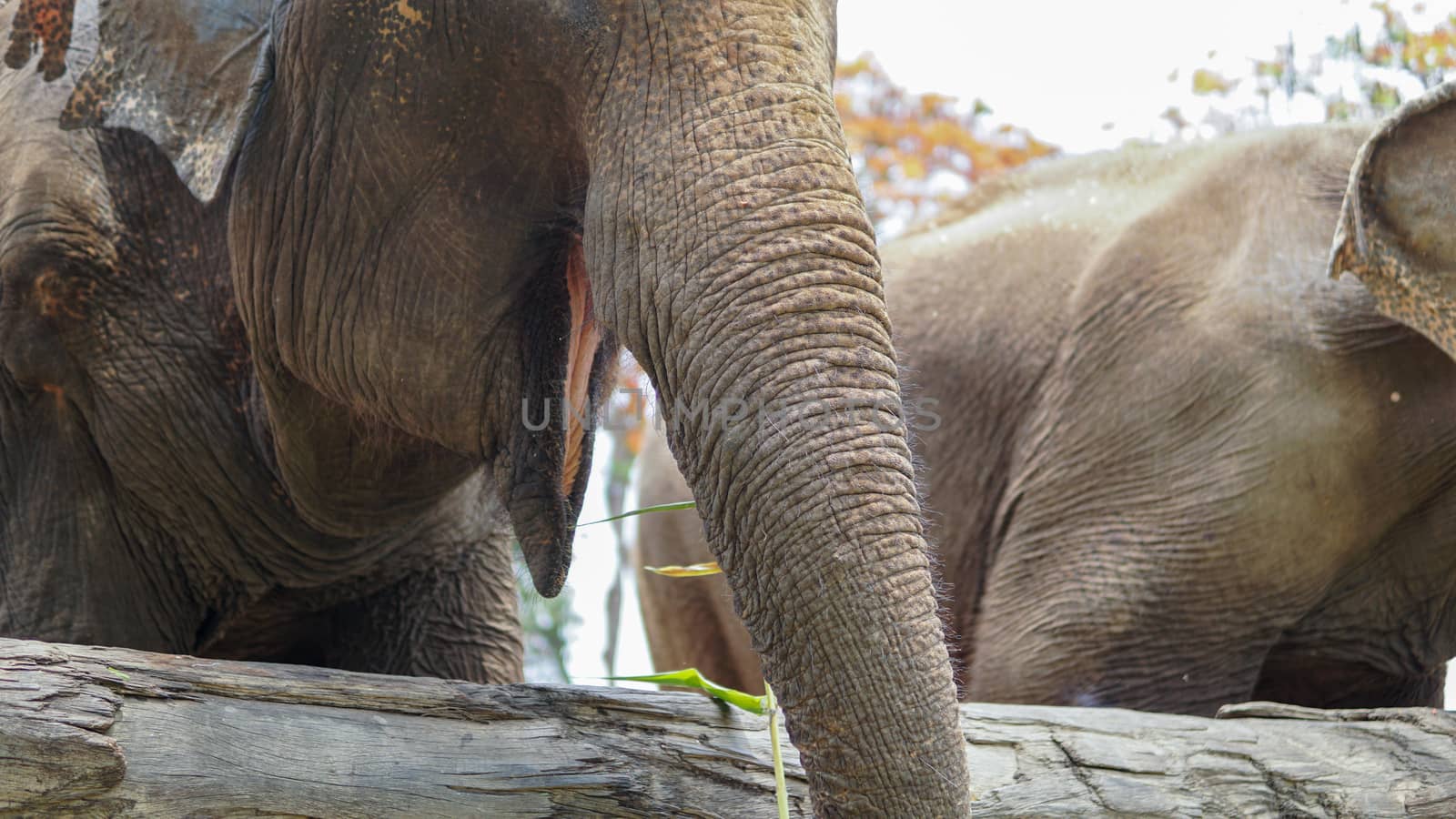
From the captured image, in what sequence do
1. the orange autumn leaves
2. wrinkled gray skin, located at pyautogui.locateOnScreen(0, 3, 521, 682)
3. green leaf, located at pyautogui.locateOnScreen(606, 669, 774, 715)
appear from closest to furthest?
green leaf, located at pyautogui.locateOnScreen(606, 669, 774, 715)
wrinkled gray skin, located at pyautogui.locateOnScreen(0, 3, 521, 682)
the orange autumn leaves

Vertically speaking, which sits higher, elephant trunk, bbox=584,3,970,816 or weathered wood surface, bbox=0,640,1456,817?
elephant trunk, bbox=584,3,970,816

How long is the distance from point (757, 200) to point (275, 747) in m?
0.79

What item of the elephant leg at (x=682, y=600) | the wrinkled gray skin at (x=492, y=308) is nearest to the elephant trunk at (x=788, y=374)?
the wrinkled gray skin at (x=492, y=308)

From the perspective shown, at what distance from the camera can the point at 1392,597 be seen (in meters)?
3.29

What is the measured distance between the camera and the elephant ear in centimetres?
275

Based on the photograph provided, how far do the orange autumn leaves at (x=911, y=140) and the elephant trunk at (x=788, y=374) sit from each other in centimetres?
657

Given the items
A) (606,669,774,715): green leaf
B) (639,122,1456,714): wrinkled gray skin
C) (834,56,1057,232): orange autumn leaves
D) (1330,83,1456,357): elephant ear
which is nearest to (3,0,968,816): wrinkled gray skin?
(606,669,774,715): green leaf

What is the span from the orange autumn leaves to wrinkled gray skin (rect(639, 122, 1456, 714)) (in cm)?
435

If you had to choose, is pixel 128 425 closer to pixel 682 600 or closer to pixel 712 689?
pixel 712 689

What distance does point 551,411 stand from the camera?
6.72 feet

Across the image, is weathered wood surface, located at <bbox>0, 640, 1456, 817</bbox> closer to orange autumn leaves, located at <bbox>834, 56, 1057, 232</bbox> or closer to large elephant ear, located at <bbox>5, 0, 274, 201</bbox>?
large elephant ear, located at <bbox>5, 0, 274, 201</bbox>

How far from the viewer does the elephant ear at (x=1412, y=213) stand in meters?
2.75

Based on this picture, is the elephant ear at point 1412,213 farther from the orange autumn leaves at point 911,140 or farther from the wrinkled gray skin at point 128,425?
the orange autumn leaves at point 911,140

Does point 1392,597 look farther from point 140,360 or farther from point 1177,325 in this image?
point 140,360
